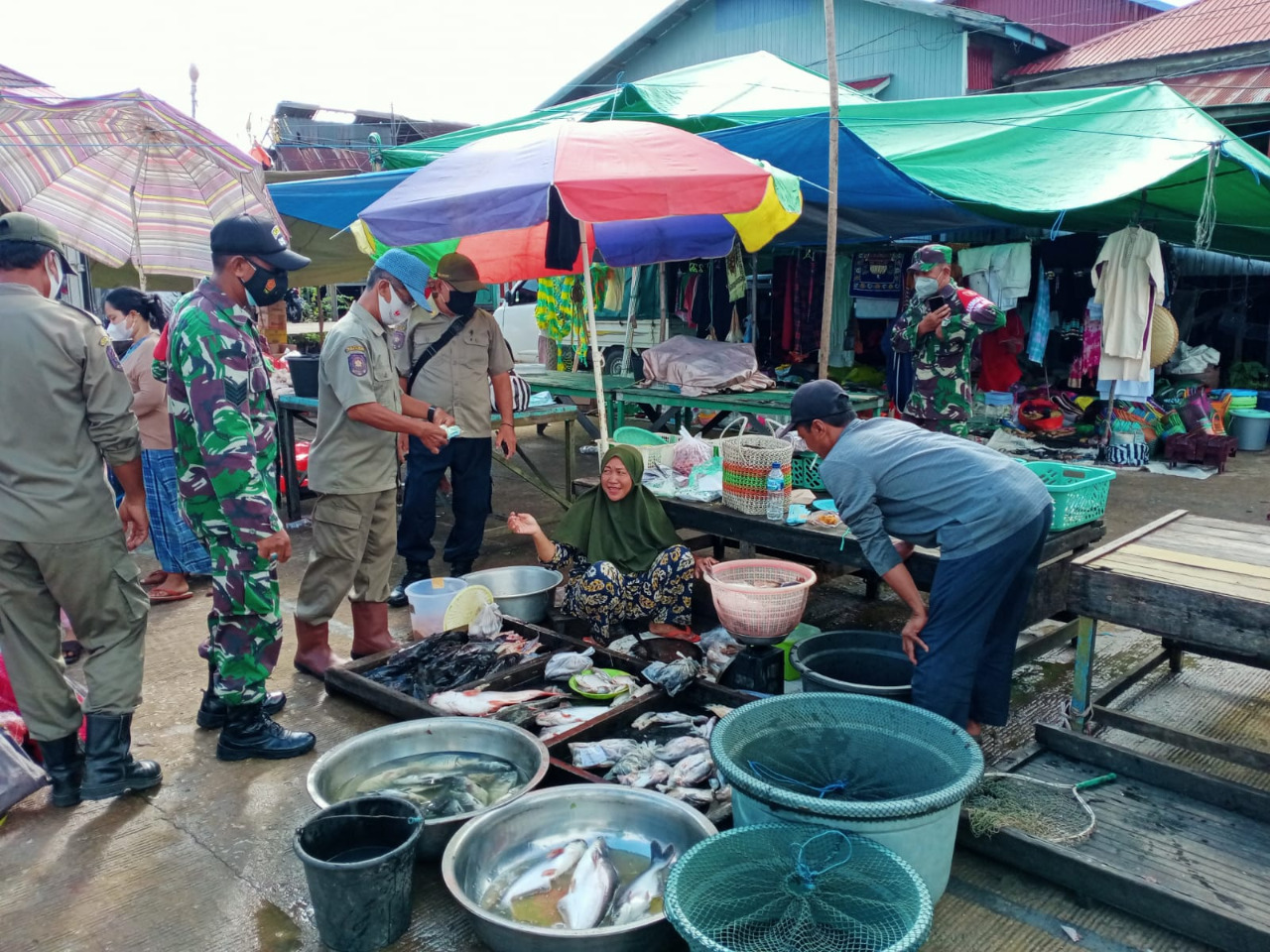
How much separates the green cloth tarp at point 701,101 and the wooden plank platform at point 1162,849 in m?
6.37

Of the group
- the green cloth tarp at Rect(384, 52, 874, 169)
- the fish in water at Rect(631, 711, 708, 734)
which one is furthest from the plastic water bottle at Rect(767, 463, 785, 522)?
the green cloth tarp at Rect(384, 52, 874, 169)

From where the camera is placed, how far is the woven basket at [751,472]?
461 centimetres

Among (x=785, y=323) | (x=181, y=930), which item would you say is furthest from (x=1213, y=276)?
(x=181, y=930)

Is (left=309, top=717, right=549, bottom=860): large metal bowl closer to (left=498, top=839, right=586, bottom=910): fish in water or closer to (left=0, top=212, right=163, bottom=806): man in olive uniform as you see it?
(left=498, top=839, right=586, bottom=910): fish in water

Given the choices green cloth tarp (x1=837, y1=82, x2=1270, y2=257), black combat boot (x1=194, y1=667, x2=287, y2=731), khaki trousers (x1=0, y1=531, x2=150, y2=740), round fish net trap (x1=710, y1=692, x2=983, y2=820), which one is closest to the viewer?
round fish net trap (x1=710, y1=692, x2=983, y2=820)

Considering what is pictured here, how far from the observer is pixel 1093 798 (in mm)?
3314

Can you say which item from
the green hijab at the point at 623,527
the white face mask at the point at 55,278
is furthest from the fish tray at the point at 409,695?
the white face mask at the point at 55,278

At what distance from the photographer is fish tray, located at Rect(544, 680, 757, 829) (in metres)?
3.27

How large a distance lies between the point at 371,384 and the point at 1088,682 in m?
3.46

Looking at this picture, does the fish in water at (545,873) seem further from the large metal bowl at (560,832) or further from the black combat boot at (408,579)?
the black combat boot at (408,579)

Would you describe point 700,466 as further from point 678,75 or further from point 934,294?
point 678,75

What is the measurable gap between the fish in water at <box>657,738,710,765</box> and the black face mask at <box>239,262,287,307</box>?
2.46 metres

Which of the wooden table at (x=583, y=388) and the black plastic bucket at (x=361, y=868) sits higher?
the wooden table at (x=583, y=388)

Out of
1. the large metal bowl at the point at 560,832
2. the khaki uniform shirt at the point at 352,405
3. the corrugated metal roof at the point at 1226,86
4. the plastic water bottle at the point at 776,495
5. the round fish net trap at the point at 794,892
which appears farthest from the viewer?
the corrugated metal roof at the point at 1226,86
